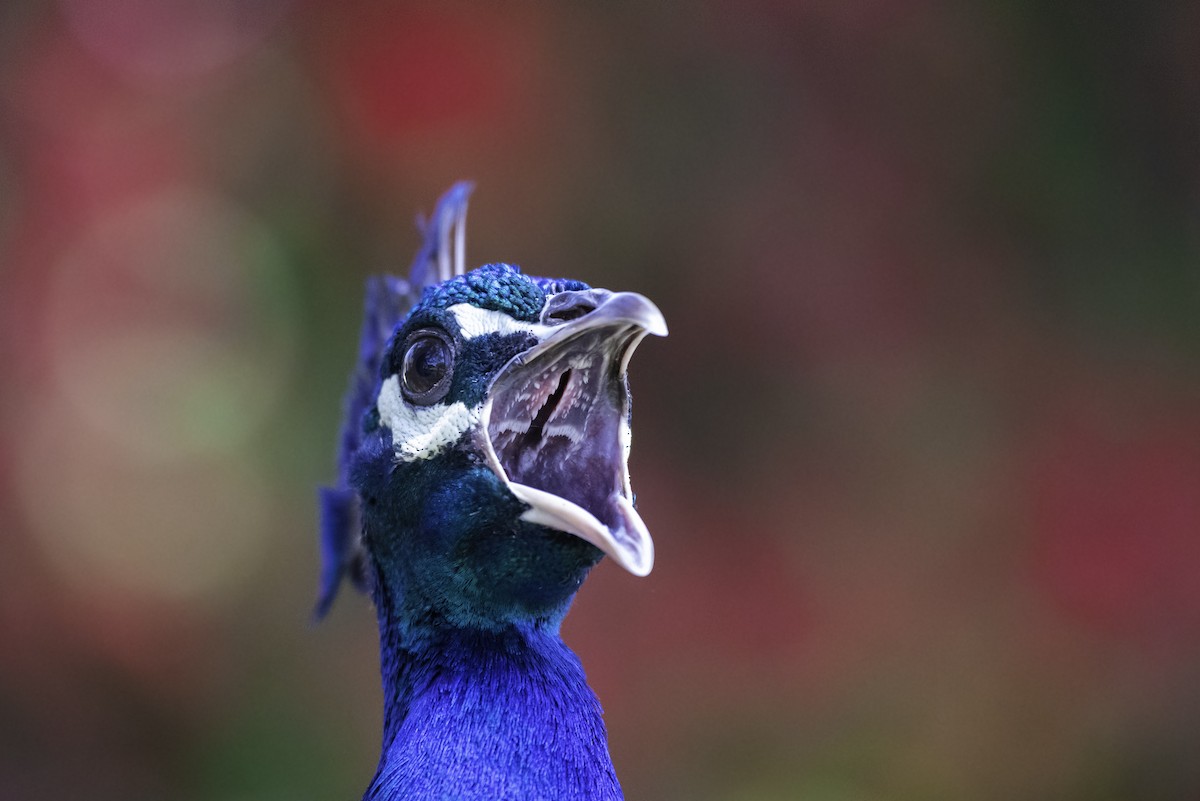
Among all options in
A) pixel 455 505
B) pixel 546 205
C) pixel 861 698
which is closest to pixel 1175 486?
→ pixel 861 698

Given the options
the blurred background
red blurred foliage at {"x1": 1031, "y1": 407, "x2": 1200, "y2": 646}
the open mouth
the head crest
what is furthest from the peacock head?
red blurred foliage at {"x1": 1031, "y1": 407, "x2": 1200, "y2": 646}

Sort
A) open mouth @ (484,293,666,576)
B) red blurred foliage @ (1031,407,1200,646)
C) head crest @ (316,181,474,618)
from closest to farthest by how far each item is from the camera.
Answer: open mouth @ (484,293,666,576) → head crest @ (316,181,474,618) → red blurred foliage @ (1031,407,1200,646)

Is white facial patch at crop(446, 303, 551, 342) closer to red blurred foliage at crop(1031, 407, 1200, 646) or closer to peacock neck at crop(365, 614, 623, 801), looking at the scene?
peacock neck at crop(365, 614, 623, 801)

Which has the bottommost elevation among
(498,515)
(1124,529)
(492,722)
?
(492,722)

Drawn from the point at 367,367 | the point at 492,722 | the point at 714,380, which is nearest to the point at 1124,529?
the point at 714,380

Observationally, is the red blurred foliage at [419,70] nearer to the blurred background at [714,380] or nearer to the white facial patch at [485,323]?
the blurred background at [714,380]

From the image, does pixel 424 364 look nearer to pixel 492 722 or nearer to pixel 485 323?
pixel 485 323

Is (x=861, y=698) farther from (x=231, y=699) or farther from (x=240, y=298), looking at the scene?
(x=240, y=298)

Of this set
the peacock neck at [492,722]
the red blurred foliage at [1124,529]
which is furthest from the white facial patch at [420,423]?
the red blurred foliage at [1124,529]
